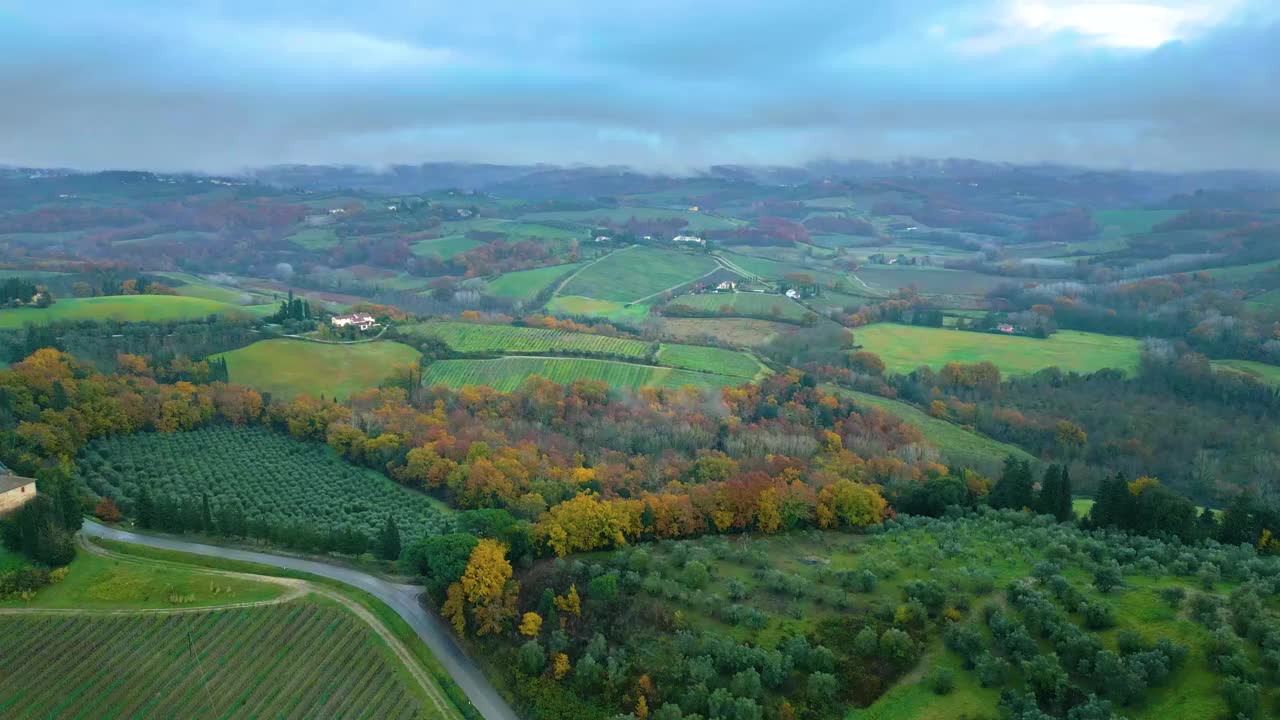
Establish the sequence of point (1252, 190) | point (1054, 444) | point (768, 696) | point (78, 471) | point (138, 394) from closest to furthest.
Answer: point (768, 696) → point (78, 471) → point (138, 394) → point (1054, 444) → point (1252, 190)

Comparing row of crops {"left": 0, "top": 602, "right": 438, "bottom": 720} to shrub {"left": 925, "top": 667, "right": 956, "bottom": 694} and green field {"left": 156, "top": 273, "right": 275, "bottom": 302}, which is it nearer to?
shrub {"left": 925, "top": 667, "right": 956, "bottom": 694}

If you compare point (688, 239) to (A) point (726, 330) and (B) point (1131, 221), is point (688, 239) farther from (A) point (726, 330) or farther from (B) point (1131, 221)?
(B) point (1131, 221)

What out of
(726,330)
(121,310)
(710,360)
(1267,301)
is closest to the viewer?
(710,360)

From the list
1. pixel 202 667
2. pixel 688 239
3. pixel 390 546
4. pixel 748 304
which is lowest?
pixel 202 667

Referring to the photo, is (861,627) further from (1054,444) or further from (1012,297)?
(1012,297)

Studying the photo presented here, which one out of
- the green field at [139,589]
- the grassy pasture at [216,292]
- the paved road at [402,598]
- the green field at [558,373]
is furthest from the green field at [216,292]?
the green field at [139,589]

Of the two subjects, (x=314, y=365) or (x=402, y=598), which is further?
(x=314, y=365)

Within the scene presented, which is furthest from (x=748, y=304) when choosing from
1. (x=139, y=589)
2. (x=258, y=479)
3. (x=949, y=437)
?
(x=139, y=589)

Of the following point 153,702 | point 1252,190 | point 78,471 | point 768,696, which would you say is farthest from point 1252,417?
point 1252,190
